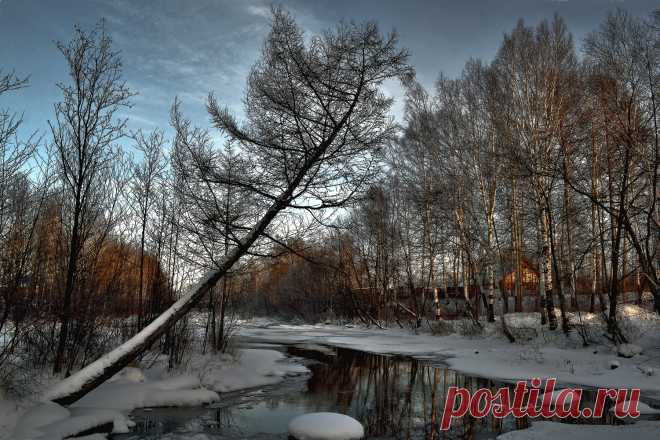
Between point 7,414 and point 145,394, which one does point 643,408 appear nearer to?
point 145,394

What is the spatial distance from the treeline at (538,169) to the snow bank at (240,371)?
106 inches

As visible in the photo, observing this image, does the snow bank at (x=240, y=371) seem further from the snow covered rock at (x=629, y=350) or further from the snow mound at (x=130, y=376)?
the snow covered rock at (x=629, y=350)

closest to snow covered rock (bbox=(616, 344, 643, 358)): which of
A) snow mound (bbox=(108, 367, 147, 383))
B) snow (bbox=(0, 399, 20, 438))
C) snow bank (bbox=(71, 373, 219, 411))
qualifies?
snow bank (bbox=(71, 373, 219, 411))

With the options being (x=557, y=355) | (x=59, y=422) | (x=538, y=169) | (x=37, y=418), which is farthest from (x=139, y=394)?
(x=538, y=169)

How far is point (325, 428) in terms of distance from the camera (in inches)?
215

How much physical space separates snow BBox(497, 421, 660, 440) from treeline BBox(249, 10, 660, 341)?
3.79 m

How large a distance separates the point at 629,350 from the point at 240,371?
9.54m

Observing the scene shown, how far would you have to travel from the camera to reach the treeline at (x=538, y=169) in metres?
10.5

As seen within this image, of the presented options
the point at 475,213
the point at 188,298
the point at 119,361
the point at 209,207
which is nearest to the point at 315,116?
the point at 209,207

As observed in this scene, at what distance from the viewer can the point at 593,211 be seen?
17.7 m

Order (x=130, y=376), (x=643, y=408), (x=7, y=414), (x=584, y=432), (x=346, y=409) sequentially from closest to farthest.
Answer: (x=584, y=432)
(x=7, y=414)
(x=643, y=408)
(x=346, y=409)
(x=130, y=376)

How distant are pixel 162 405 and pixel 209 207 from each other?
11.9 feet

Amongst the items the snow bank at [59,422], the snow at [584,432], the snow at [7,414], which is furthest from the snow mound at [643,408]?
the snow at [7,414]

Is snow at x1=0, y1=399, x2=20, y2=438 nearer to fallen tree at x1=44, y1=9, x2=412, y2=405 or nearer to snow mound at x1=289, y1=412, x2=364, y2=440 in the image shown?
fallen tree at x1=44, y1=9, x2=412, y2=405
